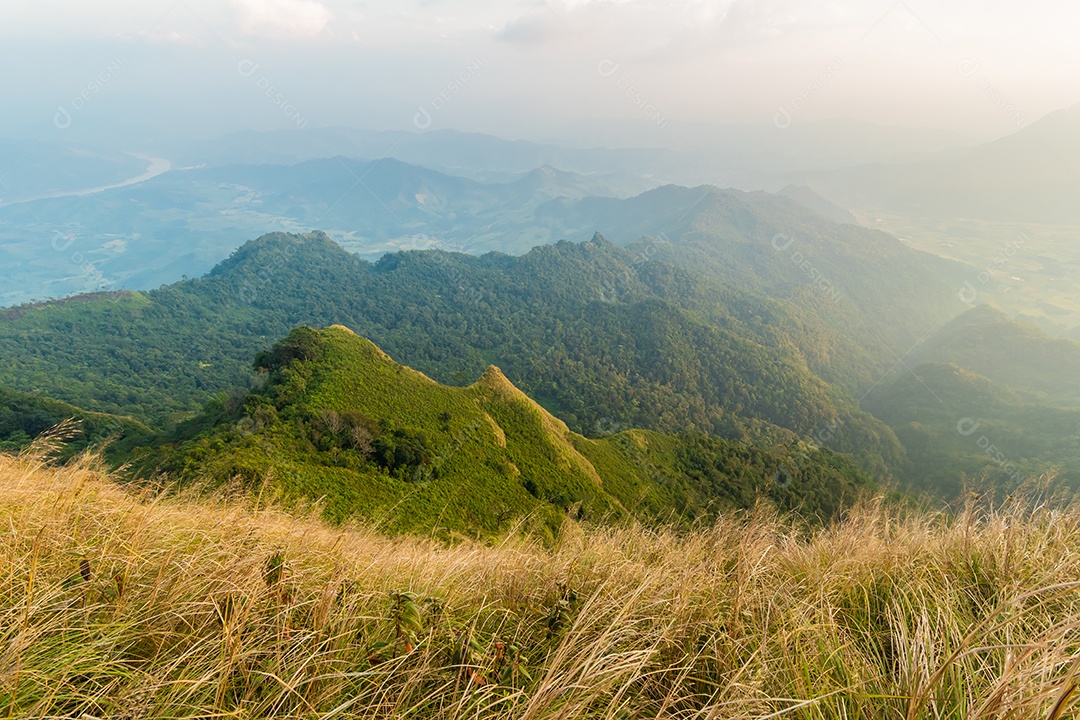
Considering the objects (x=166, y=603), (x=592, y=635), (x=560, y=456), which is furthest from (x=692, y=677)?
(x=560, y=456)

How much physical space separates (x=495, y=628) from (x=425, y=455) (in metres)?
25.7

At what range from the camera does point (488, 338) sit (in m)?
114

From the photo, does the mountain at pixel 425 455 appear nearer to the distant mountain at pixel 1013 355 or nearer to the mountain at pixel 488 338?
the mountain at pixel 488 338

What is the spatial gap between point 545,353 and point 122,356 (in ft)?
253

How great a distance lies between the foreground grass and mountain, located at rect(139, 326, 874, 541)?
48.9 feet

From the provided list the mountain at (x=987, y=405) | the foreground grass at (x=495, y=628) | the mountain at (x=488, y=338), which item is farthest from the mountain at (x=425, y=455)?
the mountain at (x=987, y=405)

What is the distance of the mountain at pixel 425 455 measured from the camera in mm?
22125

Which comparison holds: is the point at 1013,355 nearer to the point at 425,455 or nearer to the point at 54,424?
the point at 425,455

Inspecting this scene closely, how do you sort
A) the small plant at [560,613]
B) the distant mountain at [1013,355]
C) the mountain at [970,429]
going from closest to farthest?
the small plant at [560,613] < the mountain at [970,429] < the distant mountain at [1013,355]

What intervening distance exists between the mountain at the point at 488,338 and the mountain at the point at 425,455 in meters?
26.6

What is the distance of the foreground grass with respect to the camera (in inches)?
76.3

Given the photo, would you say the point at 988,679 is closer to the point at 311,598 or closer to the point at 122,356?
the point at 311,598

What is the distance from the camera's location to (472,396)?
117 ft

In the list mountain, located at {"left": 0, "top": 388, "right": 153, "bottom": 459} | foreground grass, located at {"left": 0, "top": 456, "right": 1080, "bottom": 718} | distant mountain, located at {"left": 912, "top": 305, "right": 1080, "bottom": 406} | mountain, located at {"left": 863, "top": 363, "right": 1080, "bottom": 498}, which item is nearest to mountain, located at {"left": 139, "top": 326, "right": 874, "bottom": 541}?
mountain, located at {"left": 0, "top": 388, "right": 153, "bottom": 459}
